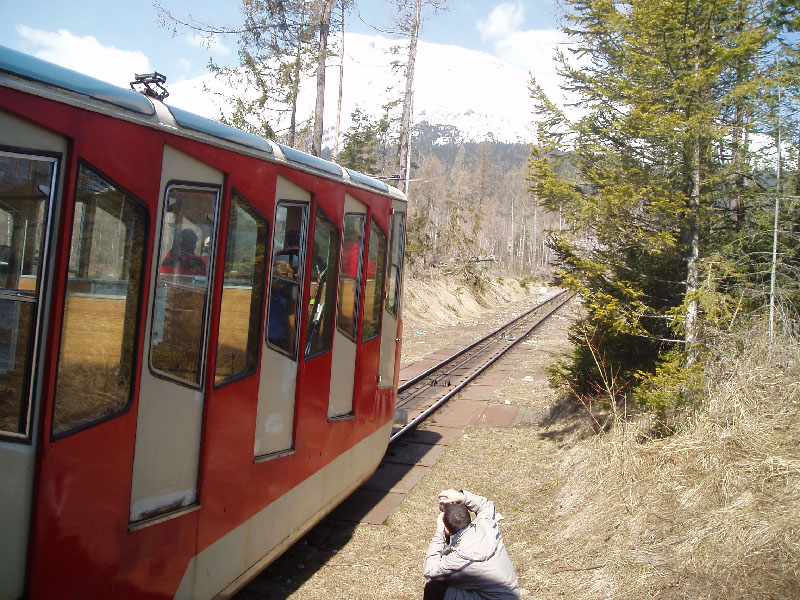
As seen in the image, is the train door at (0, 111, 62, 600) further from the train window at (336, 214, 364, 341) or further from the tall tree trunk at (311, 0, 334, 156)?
the tall tree trunk at (311, 0, 334, 156)

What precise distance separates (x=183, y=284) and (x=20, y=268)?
1.02 m

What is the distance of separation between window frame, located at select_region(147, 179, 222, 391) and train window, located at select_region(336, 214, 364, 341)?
2.16 m

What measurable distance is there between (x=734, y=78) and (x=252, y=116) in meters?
17.0

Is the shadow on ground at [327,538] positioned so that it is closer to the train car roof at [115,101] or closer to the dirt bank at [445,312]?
the train car roof at [115,101]

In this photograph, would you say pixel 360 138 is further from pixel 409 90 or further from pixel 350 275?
pixel 350 275

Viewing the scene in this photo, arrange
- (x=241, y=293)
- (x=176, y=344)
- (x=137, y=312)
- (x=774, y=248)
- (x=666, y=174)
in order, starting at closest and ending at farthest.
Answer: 1. (x=137, y=312)
2. (x=176, y=344)
3. (x=241, y=293)
4. (x=774, y=248)
5. (x=666, y=174)

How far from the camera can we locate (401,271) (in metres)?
8.12

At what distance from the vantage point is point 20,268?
290 centimetres

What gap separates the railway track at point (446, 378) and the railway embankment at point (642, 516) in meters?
2.19

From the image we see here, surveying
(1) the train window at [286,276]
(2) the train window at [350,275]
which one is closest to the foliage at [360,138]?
(2) the train window at [350,275]

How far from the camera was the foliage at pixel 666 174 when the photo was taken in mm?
8273

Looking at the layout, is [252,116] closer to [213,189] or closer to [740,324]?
[740,324]

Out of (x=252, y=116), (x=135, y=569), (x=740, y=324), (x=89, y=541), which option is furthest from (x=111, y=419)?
(x=252, y=116)

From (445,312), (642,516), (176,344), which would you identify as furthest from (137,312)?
(445,312)
